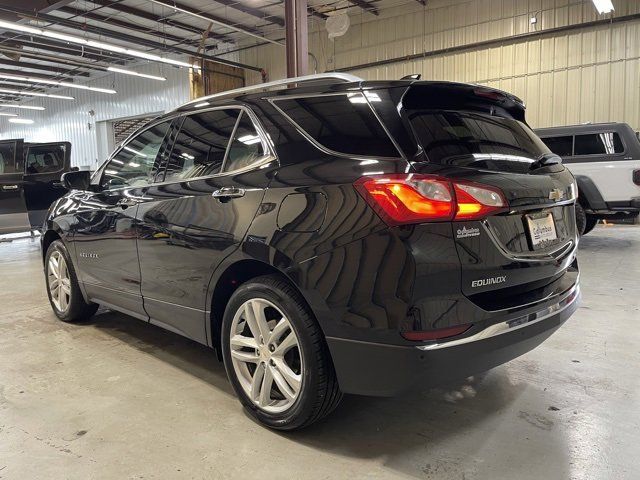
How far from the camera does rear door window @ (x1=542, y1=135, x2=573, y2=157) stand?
7371 mm

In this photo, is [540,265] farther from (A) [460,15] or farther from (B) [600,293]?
(A) [460,15]

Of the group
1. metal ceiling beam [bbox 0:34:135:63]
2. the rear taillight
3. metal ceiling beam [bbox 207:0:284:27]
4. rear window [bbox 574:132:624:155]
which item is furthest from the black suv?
metal ceiling beam [bbox 0:34:135:63]

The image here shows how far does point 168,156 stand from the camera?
2.87 meters

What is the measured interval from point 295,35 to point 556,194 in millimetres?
5870

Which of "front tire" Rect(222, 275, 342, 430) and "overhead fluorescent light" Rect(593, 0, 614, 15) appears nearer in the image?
"front tire" Rect(222, 275, 342, 430)

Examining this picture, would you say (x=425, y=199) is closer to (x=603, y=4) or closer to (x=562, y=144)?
(x=562, y=144)

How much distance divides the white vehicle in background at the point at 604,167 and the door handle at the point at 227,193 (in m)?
5.81

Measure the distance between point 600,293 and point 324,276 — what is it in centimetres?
382

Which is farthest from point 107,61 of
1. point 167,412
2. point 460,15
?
point 167,412

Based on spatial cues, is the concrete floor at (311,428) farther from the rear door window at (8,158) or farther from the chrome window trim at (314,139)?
the rear door window at (8,158)

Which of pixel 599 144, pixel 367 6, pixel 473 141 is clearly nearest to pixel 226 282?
pixel 473 141

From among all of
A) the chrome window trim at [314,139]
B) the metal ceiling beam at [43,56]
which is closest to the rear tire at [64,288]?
the chrome window trim at [314,139]

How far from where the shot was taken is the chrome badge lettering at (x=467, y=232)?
68.2 inches

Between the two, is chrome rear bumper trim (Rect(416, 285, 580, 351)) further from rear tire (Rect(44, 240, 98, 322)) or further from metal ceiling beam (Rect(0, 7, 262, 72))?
metal ceiling beam (Rect(0, 7, 262, 72))
